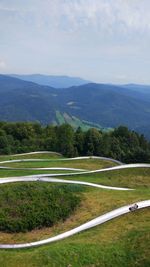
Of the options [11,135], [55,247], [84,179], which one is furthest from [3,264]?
[11,135]

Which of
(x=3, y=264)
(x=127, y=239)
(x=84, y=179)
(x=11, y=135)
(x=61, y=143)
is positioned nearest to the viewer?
(x=3, y=264)

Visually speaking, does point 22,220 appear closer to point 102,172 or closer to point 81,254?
point 81,254

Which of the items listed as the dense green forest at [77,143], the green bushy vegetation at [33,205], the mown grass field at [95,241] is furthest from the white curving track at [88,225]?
the dense green forest at [77,143]

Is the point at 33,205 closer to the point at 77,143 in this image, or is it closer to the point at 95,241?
the point at 95,241

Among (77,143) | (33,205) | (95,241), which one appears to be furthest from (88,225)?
(77,143)

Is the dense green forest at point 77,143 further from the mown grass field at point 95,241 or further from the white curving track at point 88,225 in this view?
the white curving track at point 88,225

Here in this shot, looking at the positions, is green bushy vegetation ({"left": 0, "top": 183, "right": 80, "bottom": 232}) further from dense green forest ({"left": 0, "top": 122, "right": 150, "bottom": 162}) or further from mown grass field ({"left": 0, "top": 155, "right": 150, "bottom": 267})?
dense green forest ({"left": 0, "top": 122, "right": 150, "bottom": 162})
